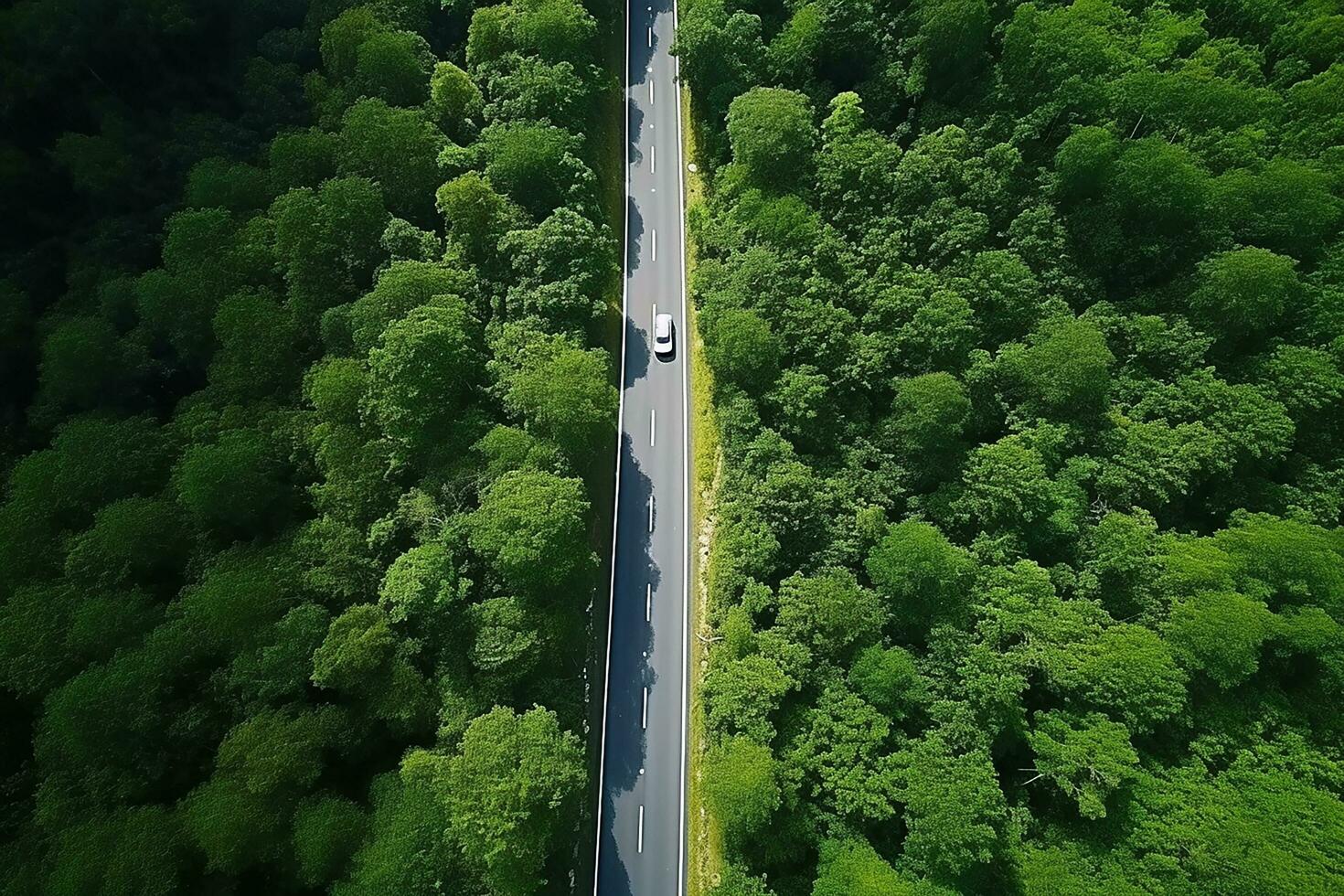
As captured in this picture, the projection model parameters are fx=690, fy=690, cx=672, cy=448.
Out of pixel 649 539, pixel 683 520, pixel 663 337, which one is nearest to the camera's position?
pixel 649 539

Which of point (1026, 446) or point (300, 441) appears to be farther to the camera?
point (1026, 446)

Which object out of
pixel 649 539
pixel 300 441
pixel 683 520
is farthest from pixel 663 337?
pixel 300 441

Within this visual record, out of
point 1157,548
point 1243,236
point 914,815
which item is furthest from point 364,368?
point 1243,236

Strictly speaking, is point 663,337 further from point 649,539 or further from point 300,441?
point 300,441

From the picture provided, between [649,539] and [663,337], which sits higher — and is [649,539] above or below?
below

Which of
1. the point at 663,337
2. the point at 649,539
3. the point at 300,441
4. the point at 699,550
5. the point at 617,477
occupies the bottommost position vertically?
the point at 699,550

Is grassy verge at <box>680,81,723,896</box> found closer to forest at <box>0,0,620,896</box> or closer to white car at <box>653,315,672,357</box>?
white car at <box>653,315,672,357</box>

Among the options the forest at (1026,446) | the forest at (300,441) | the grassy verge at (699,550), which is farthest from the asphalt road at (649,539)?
A: the forest at (1026,446)

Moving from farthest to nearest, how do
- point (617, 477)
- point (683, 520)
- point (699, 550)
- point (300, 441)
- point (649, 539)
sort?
point (617, 477) → point (683, 520) → point (649, 539) → point (699, 550) → point (300, 441)
